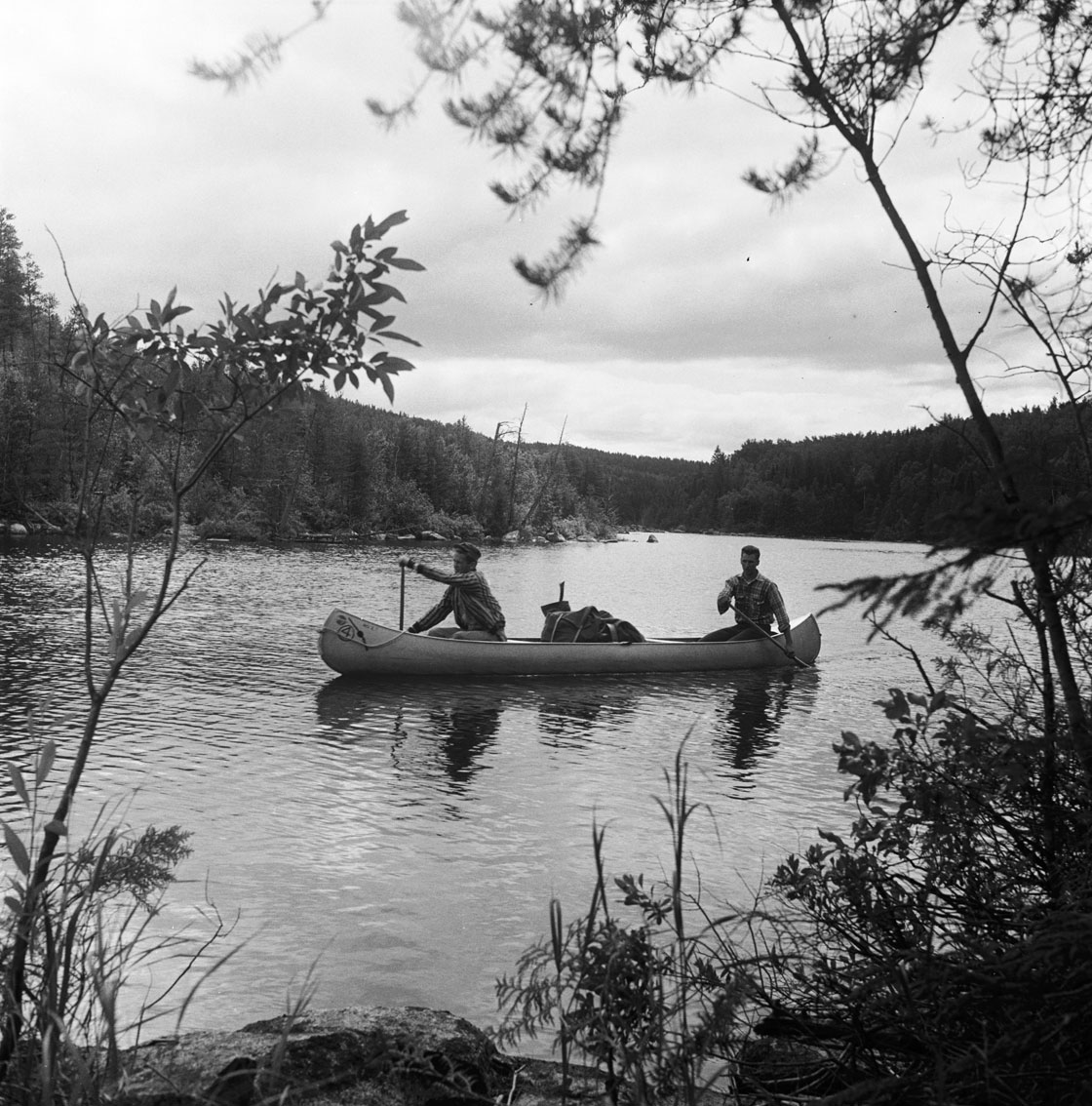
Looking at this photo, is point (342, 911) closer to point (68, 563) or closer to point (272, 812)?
point (272, 812)

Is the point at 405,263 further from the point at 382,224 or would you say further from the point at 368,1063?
the point at 368,1063

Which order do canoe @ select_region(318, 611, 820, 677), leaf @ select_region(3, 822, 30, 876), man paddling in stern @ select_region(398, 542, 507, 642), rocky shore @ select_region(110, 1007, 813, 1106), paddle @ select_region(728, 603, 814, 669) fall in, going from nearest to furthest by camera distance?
leaf @ select_region(3, 822, 30, 876)
rocky shore @ select_region(110, 1007, 813, 1106)
canoe @ select_region(318, 611, 820, 677)
man paddling in stern @ select_region(398, 542, 507, 642)
paddle @ select_region(728, 603, 814, 669)

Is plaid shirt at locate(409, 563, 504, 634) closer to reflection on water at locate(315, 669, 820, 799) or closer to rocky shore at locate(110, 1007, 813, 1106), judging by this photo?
reflection on water at locate(315, 669, 820, 799)

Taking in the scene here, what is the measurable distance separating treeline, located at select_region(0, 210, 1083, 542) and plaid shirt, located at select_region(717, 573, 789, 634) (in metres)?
3.65

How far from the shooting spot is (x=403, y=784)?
9.05m

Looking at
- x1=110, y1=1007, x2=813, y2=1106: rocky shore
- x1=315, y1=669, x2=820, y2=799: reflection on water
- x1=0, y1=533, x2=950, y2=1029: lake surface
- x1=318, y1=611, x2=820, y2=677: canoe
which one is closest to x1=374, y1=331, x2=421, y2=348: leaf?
x1=0, y1=533, x2=950, y2=1029: lake surface

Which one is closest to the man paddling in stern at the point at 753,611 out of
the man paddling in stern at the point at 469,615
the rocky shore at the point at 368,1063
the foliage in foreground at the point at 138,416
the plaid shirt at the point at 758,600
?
the plaid shirt at the point at 758,600

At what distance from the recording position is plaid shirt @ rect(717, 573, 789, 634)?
16156mm

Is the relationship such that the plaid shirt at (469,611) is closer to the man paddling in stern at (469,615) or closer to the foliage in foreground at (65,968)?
the man paddling in stern at (469,615)

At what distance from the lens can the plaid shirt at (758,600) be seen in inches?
636

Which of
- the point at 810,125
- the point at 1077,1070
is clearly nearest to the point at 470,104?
the point at 810,125

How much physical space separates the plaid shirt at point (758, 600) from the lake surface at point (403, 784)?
100cm

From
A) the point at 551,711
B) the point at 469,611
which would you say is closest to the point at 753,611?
the point at 469,611

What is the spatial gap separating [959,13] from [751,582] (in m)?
12.9
